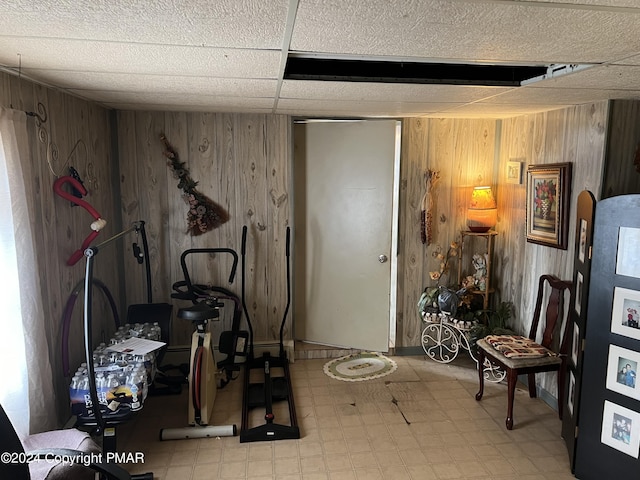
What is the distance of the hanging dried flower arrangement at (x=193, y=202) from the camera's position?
3.76 meters

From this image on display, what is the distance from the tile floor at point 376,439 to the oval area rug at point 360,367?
0.40ft

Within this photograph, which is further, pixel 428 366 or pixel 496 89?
pixel 428 366

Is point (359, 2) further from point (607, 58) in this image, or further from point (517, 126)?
point (517, 126)

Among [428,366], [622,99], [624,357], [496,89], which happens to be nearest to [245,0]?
[496,89]

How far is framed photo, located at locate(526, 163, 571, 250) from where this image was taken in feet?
10.2

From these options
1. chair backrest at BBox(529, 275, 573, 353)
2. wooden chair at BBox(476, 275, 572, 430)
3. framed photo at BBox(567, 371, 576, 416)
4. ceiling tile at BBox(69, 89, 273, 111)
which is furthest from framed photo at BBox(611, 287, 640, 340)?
ceiling tile at BBox(69, 89, 273, 111)

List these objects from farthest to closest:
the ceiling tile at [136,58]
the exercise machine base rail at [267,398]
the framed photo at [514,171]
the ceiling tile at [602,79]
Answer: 1. the framed photo at [514,171]
2. the exercise machine base rail at [267,398]
3. the ceiling tile at [602,79]
4. the ceiling tile at [136,58]

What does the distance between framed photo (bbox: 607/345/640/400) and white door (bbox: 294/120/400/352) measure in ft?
6.78

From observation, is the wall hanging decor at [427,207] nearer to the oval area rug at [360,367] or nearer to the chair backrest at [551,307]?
the chair backrest at [551,307]

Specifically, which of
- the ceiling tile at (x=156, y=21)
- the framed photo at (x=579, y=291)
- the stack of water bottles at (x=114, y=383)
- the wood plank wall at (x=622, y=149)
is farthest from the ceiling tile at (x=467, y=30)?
the stack of water bottles at (x=114, y=383)

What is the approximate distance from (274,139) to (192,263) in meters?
1.30

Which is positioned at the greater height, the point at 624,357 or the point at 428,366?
the point at 624,357

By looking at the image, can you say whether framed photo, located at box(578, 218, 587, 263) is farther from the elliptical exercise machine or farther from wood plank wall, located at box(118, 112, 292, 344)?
wood plank wall, located at box(118, 112, 292, 344)

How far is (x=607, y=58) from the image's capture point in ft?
5.98
